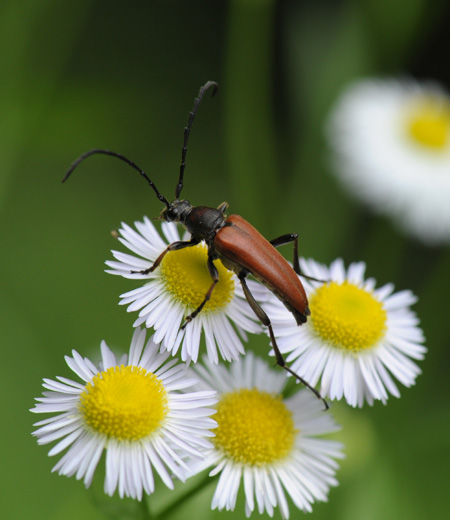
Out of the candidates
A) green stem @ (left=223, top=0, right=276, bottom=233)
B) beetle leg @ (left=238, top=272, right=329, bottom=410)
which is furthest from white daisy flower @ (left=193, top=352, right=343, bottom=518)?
green stem @ (left=223, top=0, right=276, bottom=233)

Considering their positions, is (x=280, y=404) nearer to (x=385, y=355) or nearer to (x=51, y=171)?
(x=385, y=355)

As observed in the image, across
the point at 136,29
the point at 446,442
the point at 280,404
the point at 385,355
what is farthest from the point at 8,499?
the point at 136,29

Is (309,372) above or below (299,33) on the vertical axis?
below

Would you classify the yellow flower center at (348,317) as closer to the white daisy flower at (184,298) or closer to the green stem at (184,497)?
the white daisy flower at (184,298)

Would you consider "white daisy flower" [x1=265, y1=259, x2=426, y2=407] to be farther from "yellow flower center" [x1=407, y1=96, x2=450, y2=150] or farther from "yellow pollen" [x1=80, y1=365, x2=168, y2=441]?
"yellow flower center" [x1=407, y1=96, x2=450, y2=150]

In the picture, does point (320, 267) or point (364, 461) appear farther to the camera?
point (364, 461)

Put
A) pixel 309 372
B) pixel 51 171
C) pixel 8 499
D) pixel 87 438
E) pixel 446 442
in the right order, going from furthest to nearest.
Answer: pixel 51 171 → pixel 446 442 → pixel 8 499 → pixel 309 372 → pixel 87 438

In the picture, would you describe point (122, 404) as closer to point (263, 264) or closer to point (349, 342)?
point (263, 264)
